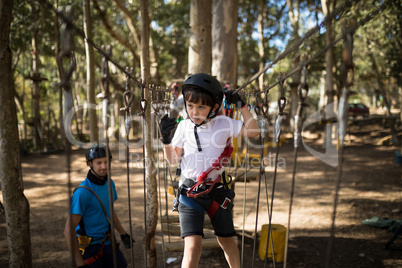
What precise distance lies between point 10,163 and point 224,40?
13.2ft

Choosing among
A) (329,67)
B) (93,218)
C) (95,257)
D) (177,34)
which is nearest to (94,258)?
(95,257)

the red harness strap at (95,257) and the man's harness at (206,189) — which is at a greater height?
the man's harness at (206,189)

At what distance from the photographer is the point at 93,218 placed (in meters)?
2.44

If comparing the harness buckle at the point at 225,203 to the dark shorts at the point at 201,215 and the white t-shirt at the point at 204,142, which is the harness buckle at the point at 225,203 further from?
the white t-shirt at the point at 204,142

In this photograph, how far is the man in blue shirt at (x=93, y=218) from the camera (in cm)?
235

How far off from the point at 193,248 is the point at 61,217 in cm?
412

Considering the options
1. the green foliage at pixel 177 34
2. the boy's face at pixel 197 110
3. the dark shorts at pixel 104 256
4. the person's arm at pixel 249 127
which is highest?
the green foliage at pixel 177 34

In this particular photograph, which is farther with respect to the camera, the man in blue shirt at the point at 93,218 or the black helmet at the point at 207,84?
the man in blue shirt at the point at 93,218

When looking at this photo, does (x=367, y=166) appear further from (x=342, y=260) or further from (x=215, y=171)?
(x=215, y=171)

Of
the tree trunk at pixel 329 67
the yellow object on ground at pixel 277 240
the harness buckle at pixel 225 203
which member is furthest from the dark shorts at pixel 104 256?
the tree trunk at pixel 329 67

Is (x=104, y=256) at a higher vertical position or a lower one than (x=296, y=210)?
higher

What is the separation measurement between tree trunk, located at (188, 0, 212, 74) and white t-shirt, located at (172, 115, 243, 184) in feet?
9.43

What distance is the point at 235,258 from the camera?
2160 mm

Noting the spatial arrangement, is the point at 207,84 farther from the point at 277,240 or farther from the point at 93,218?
the point at 277,240
